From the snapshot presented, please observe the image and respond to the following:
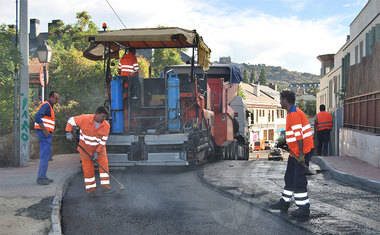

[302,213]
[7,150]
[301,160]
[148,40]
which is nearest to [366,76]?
[148,40]

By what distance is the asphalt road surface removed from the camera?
566 cm

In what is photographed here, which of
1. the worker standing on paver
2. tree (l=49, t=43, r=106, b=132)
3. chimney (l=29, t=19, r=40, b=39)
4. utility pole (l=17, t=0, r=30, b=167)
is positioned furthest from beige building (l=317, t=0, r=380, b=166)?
chimney (l=29, t=19, r=40, b=39)

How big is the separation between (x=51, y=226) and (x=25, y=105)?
701 centimetres

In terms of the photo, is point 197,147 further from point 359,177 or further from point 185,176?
point 359,177

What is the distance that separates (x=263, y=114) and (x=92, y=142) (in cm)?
6154

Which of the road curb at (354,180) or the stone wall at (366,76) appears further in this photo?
the stone wall at (366,76)

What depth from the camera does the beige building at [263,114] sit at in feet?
209

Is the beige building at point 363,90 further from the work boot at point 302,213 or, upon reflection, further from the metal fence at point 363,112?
the work boot at point 302,213

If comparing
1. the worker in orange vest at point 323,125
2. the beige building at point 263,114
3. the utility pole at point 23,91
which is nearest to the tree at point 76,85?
the utility pole at point 23,91

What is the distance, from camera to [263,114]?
68.3m

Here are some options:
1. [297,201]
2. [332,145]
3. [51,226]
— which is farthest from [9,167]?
[332,145]

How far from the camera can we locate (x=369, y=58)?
1420 centimetres

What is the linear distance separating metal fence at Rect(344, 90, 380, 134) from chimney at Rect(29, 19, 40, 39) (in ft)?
161

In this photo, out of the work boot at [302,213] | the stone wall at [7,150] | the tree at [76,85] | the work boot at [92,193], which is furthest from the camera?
the tree at [76,85]
